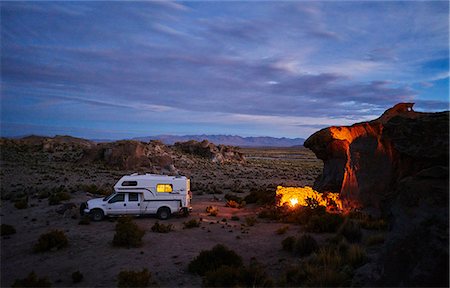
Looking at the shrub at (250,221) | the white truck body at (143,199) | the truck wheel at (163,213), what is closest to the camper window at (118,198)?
→ the white truck body at (143,199)

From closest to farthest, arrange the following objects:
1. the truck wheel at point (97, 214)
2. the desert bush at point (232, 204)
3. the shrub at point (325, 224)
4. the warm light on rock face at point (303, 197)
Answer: the shrub at point (325, 224) → the truck wheel at point (97, 214) → the warm light on rock face at point (303, 197) → the desert bush at point (232, 204)

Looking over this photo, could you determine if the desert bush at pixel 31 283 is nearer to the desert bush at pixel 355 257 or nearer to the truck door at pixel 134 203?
the desert bush at pixel 355 257

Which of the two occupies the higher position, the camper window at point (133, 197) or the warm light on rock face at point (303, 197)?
the camper window at point (133, 197)

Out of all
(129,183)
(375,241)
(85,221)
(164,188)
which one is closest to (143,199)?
(129,183)

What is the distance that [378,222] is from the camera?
15.1 m

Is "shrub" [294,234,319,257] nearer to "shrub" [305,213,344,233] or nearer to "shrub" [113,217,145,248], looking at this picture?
"shrub" [305,213,344,233]

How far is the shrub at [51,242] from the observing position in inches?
526

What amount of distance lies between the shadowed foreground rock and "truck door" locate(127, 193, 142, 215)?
39.0 ft

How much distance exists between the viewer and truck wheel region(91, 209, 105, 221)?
18.6m

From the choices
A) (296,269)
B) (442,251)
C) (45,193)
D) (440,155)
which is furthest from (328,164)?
(45,193)

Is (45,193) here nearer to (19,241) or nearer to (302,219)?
(19,241)

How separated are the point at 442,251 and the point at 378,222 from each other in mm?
9079

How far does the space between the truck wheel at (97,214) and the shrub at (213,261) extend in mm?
9040

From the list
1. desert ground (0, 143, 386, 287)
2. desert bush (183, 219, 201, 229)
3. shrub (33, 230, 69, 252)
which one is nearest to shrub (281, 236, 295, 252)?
desert ground (0, 143, 386, 287)
